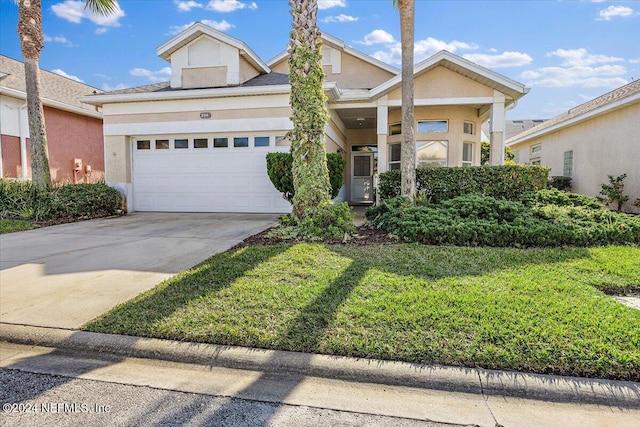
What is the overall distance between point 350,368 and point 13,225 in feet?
33.1

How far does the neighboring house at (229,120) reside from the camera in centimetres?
1139

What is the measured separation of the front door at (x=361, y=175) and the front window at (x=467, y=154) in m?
4.58

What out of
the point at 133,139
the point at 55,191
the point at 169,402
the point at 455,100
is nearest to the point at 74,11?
the point at 133,139

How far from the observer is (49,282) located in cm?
482

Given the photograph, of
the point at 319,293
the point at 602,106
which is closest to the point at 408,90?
the point at 319,293

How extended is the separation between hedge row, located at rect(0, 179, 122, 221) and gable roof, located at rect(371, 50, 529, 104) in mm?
9346

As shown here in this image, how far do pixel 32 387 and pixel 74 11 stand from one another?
14401 mm

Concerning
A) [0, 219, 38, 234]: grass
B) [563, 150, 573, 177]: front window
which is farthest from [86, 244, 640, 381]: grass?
[563, 150, 573, 177]: front window

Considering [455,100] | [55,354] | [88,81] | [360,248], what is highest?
[88,81]

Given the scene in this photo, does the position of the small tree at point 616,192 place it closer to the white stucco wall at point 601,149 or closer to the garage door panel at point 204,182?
the white stucco wall at point 601,149

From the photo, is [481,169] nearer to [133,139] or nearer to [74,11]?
[133,139]

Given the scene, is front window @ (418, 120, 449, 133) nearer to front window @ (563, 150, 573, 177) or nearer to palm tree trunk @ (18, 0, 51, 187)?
front window @ (563, 150, 573, 177)

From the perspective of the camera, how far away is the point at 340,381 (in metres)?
2.82

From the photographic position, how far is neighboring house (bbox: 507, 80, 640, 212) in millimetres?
11250
